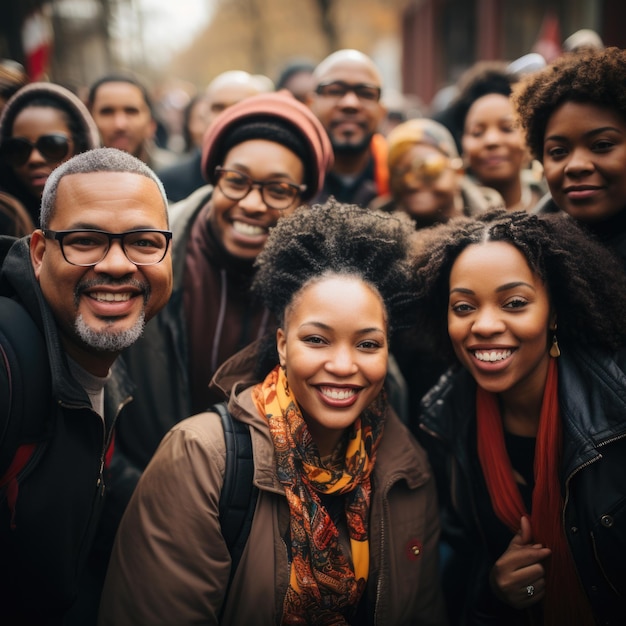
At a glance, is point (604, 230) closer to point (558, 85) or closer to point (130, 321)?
point (558, 85)

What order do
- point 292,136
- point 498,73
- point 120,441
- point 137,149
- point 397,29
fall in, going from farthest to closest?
point 397,29 → point 137,149 → point 498,73 → point 292,136 → point 120,441

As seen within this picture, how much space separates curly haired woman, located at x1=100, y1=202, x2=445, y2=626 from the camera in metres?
2.50

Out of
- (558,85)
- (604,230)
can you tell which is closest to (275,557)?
(604,230)

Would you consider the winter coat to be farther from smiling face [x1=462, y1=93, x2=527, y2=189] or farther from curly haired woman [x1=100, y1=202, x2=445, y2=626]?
smiling face [x1=462, y1=93, x2=527, y2=189]

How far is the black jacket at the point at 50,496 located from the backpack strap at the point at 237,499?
0.55 m

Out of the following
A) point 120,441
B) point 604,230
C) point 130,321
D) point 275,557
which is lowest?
point 275,557

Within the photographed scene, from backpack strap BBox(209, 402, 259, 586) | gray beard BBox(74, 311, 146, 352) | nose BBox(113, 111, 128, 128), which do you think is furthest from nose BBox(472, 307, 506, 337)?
nose BBox(113, 111, 128, 128)

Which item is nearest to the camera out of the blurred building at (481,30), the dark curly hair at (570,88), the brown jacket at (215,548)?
the brown jacket at (215,548)

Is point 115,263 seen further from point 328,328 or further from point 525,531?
point 525,531

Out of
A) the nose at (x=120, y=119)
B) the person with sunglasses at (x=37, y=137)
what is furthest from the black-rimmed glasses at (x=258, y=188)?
the nose at (x=120, y=119)

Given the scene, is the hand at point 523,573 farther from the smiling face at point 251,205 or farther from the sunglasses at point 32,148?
the sunglasses at point 32,148

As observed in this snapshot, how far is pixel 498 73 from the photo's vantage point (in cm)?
536

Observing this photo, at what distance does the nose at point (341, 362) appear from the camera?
2.65m

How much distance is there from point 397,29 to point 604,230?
85.5 ft
